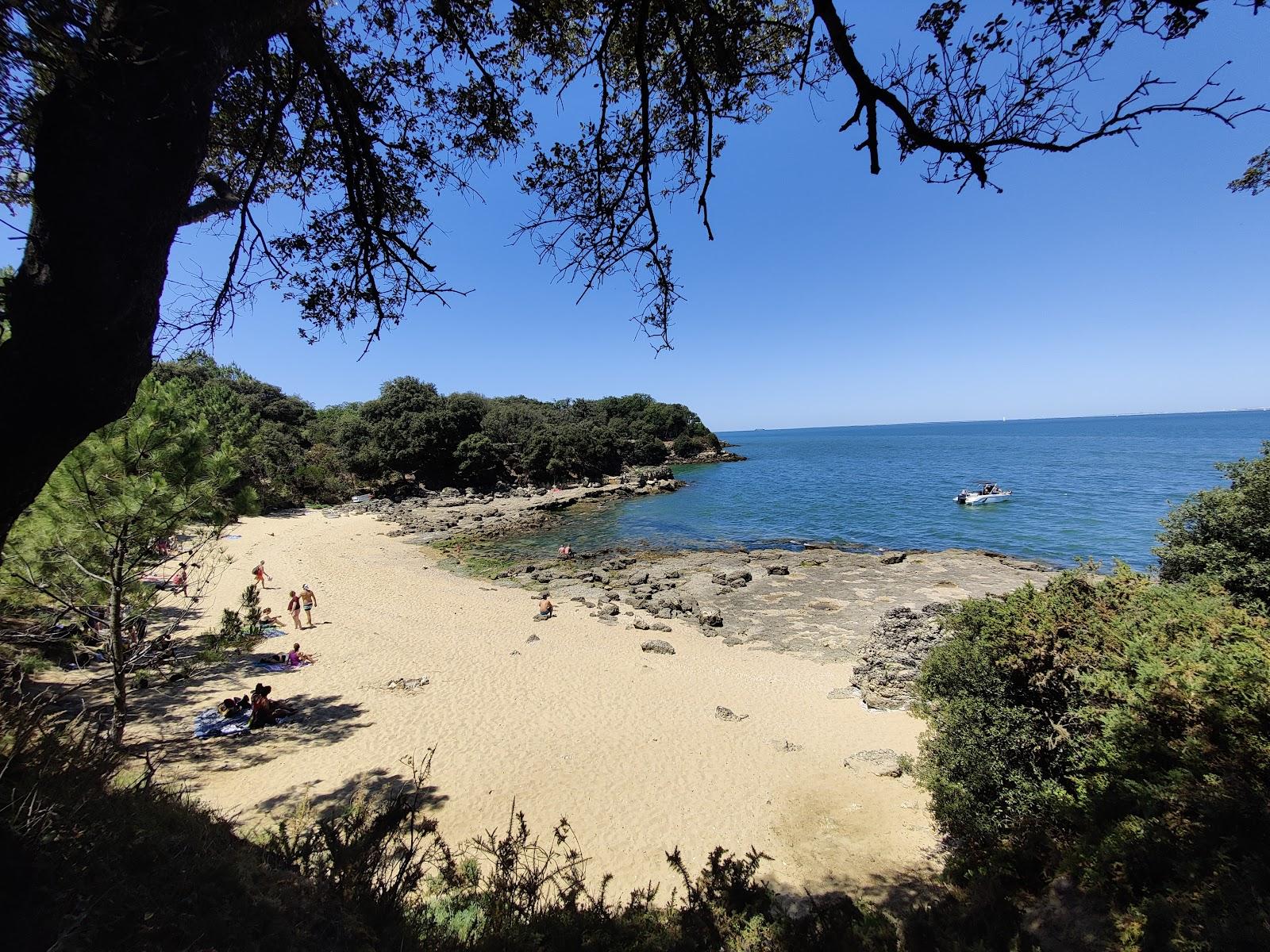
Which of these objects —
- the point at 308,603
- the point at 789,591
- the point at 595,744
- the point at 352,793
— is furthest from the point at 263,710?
the point at 789,591

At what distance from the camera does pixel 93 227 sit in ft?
5.26

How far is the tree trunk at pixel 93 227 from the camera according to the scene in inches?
62.1

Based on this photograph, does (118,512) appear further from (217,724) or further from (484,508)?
(484,508)

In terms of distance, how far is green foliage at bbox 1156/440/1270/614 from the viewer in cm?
856

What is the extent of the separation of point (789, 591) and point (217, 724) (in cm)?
1824

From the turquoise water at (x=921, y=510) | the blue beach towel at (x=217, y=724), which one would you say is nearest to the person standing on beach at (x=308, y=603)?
the blue beach towel at (x=217, y=724)

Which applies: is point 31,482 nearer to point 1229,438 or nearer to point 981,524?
point 981,524

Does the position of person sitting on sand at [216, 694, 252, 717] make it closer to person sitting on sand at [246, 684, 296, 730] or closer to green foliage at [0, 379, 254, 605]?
person sitting on sand at [246, 684, 296, 730]

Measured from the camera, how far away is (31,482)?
1750 mm

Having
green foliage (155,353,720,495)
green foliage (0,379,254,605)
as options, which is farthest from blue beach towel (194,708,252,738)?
green foliage (155,353,720,495)

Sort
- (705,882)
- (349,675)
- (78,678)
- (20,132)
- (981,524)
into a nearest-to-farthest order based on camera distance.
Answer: (20,132), (705,882), (78,678), (349,675), (981,524)

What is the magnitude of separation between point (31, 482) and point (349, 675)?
41.4 feet

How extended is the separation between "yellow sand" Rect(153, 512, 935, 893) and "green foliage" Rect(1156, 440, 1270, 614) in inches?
252

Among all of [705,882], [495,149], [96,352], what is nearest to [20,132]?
[96,352]
